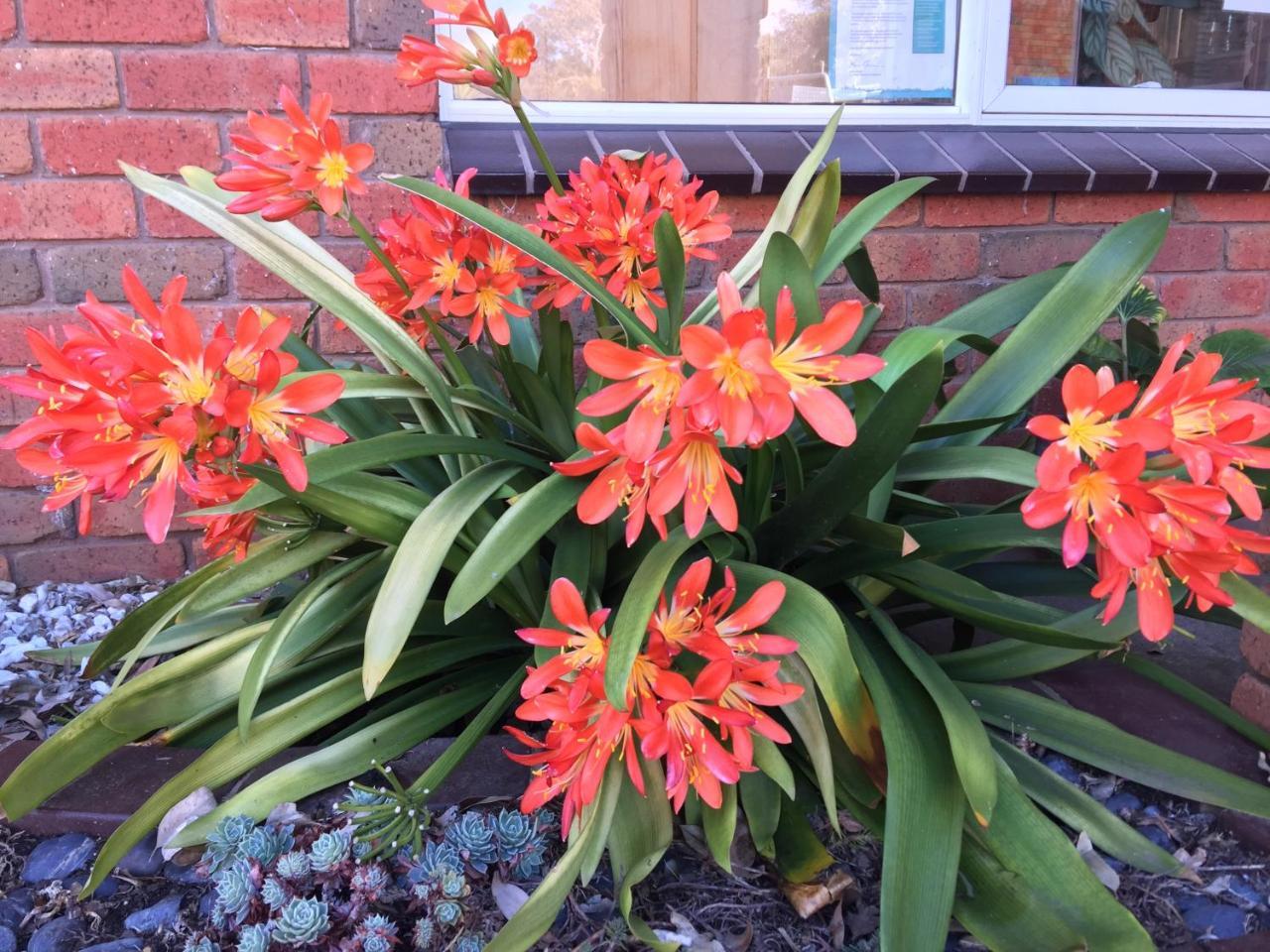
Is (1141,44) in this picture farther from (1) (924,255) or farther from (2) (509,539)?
(2) (509,539)

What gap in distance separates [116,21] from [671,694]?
5.31 ft

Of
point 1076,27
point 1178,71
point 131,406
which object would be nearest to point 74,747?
point 131,406

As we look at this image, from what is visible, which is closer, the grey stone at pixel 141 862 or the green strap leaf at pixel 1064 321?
the grey stone at pixel 141 862

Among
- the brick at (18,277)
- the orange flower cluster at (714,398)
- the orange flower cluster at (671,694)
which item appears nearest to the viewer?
the orange flower cluster at (714,398)

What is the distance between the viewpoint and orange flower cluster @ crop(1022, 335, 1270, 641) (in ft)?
2.26

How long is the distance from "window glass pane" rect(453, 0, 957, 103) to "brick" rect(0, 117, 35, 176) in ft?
3.27

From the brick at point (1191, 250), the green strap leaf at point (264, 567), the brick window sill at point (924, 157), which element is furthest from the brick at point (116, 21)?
the brick at point (1191, 250)

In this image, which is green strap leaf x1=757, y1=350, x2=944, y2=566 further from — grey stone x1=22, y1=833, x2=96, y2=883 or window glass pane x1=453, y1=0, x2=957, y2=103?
window glass pane x1=453, y1=0, x2=957, y2=103

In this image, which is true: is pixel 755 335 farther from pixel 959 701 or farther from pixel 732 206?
pixel 732 206

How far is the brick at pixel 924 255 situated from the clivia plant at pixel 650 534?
0.60m

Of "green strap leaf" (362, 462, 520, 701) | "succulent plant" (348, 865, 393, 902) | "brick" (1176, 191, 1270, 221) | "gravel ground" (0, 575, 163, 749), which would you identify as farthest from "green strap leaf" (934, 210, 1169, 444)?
"gravel ground" (0, 575, 163, 749)

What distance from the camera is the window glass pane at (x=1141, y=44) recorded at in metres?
2.18

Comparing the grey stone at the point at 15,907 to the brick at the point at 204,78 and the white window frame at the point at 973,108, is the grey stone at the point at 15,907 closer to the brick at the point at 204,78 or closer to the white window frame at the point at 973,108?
the brick at the point at 204,78

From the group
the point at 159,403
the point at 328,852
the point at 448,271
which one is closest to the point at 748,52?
the point at 448,271
